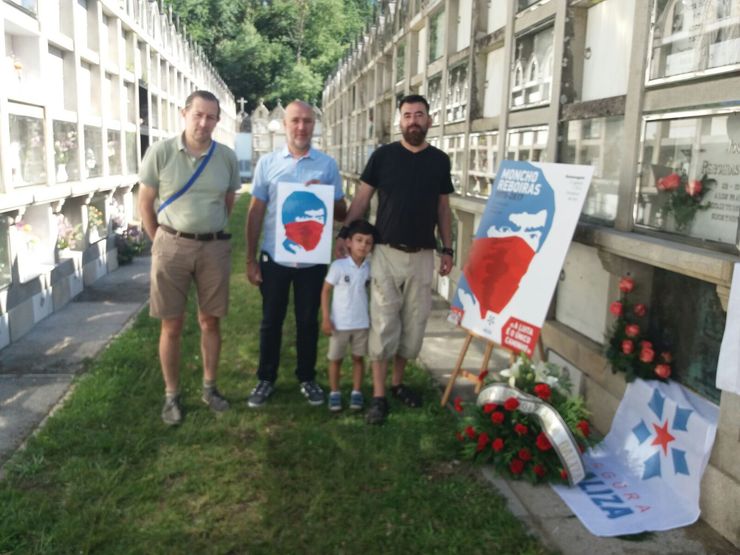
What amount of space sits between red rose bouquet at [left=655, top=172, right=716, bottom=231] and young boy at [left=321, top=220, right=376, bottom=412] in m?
1.44

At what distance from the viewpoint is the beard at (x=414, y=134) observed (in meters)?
3.56

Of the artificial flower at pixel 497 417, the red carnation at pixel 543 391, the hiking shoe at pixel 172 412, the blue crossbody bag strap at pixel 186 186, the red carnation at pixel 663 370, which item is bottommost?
the hiking shoe at pixel 172 412

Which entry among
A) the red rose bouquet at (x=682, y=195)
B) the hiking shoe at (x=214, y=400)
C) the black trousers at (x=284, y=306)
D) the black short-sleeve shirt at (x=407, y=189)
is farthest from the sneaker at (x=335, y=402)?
the red rose bouquet at (x=682, y=195)

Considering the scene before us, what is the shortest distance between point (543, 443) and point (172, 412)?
6.24 feet

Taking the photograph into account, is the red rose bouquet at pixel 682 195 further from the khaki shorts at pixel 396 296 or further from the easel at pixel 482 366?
the khaki shorts at pixel 396 296

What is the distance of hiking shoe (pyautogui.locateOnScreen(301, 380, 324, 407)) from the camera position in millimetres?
3880

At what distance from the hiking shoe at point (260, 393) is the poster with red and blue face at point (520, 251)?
112 cm

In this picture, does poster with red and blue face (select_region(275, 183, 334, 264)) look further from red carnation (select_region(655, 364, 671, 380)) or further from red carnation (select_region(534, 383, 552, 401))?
red carnation (select_region(655, 364, 671, 380))

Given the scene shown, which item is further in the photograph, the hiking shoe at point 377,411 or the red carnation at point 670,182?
the hiking shoe at point 377,411

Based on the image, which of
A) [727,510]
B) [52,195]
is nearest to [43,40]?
[52,195]

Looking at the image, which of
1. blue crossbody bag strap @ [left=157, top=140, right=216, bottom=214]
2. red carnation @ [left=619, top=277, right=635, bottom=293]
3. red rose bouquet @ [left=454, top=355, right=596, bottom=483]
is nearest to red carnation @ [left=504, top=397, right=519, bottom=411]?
red rose bouquet @ [left=454, top=355, right=596, bottom=483]

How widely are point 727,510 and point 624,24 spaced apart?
2251mm

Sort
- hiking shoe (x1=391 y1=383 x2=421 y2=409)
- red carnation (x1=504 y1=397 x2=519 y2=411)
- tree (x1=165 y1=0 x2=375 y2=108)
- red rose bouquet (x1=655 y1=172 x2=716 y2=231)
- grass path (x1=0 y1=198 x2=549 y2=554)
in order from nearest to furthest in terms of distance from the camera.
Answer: grass path (x1=0 y1=198 x2=549 y2=554)
red rose bouquet (x1=655 y1=172 x2=716 y2=231)
red carnation (x1=504 y1=397 x2=519 y2=411)
hiking shoe (x1=391 y1=383 x2=421 y2=409)
tree (x1=165 y1=0 x2=375 y2=108)

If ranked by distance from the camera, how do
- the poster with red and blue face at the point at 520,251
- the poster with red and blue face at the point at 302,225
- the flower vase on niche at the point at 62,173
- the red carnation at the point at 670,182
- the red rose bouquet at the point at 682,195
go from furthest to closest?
1. the flower vase on niche at the point at 62,173
2. the poster with red and blue face at the point at 302,225
3. the poster with red and blue face at the point at 520,251
4. the red carnation at the point at 670,182
5. the red rose bouquet at the point at 682,195
